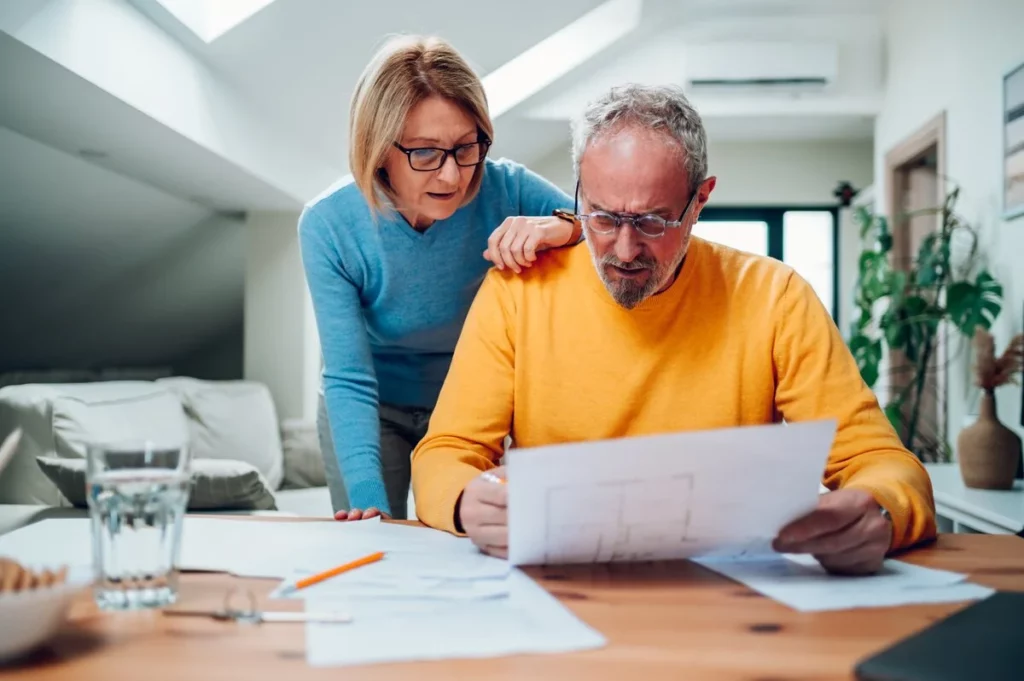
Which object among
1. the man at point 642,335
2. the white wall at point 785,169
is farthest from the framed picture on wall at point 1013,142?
the white wall at point 785,169

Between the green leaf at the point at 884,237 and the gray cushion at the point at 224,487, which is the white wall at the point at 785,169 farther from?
the gray cushion at the point at 224,487

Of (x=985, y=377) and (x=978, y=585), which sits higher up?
(x=985, y=377)

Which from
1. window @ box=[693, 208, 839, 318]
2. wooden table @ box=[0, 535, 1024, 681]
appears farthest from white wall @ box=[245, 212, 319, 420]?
wooden table @ box=[0, 535, 1024, 681]

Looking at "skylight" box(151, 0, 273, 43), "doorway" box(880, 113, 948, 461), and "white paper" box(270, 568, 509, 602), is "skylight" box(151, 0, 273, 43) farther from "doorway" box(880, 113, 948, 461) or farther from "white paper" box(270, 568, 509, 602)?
"doorway" box(880, 113, 948, 461)

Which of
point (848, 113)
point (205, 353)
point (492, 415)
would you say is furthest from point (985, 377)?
point (205, 353)

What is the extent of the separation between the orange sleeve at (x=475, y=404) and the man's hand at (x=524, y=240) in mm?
38

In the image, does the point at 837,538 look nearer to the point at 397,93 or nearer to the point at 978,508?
the point at 397,93

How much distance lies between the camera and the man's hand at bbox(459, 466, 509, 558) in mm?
934

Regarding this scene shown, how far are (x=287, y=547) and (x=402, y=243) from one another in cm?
83

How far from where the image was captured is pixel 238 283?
20.4 ft

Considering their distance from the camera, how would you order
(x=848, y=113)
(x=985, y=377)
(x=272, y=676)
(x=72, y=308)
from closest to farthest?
(x=272, y=676) < (x=985, y=377) < (x=72, y=308) < (x=848, y=113)

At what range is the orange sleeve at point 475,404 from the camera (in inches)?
45.9

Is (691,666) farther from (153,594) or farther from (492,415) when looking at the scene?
(492,415)

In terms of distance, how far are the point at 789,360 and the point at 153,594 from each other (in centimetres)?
88
